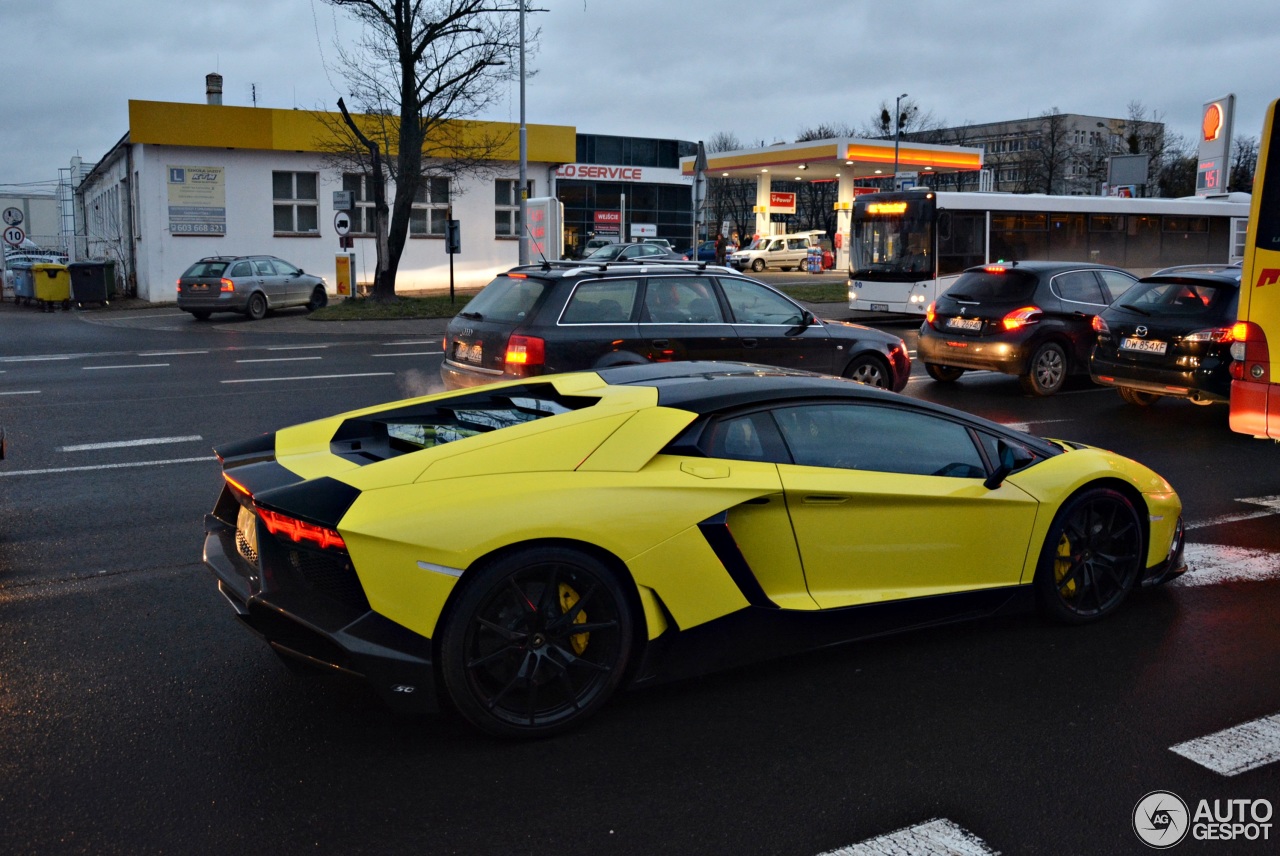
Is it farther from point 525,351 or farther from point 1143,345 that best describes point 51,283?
point 1143,345

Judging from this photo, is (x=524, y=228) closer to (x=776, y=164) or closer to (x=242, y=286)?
(x=242, y=286)

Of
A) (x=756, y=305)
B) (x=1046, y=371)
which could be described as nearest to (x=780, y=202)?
(x=1046, y=371)

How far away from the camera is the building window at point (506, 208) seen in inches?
1550

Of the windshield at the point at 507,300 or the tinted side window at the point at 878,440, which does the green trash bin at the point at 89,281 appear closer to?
the windshield at the point at 507,300

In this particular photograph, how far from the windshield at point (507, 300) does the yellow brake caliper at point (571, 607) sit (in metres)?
6.18

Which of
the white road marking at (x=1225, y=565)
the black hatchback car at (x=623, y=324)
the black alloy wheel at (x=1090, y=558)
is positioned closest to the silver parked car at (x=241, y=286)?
the black hatchback car at (x=623, y=324)

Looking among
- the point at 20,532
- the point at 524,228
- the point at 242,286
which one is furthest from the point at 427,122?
the point at 20,532

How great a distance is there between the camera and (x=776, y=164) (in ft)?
172

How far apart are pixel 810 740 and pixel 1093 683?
4.39 ft

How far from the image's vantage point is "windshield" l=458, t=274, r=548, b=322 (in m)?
10.1

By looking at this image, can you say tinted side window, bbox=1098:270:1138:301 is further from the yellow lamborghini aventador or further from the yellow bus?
the yellow lamborghini aventador

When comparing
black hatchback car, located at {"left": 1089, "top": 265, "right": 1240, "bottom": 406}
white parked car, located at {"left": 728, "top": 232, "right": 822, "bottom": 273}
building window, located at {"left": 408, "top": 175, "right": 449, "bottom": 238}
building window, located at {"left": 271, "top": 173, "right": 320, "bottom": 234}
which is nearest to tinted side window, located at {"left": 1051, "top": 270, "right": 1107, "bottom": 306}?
black hatchback car, located at {"left": 1089, "top": 265, "right": 1240, "bottom": 406}

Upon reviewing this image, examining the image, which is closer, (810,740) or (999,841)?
(999,841)

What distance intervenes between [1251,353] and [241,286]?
23309mm
